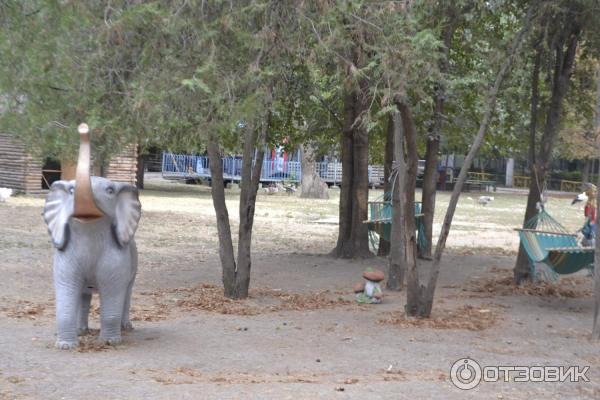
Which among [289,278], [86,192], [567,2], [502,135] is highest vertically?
[567,2]

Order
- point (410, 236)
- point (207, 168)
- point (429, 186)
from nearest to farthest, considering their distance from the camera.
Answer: point (410, 236)
point (429, 186)
point (207, 168)

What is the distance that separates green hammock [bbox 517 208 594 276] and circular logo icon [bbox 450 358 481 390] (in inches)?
136

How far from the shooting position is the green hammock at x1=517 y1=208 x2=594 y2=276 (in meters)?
10.4

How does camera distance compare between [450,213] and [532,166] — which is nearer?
[450,213]

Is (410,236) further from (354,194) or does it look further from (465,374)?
(354,194)

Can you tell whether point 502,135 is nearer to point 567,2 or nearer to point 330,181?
point 567,2

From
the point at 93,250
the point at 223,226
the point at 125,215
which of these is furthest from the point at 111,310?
the point at 223,226

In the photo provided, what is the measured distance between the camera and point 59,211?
24.6ft

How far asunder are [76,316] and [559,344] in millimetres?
4770

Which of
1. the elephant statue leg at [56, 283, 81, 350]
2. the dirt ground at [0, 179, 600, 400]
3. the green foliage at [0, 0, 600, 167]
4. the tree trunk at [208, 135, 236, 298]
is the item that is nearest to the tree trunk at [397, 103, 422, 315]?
the dirt ground at [0, 179, 600, 400]

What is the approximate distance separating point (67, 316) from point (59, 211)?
3.06 feet

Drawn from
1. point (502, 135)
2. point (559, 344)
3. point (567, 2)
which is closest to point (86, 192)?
point (559, 344)

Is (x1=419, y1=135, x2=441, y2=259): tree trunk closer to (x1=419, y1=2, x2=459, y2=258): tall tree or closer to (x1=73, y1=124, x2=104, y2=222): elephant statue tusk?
(x1=419, y1=2, x2=459, y2=258): tall tree

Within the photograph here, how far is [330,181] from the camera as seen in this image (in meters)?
48.1
